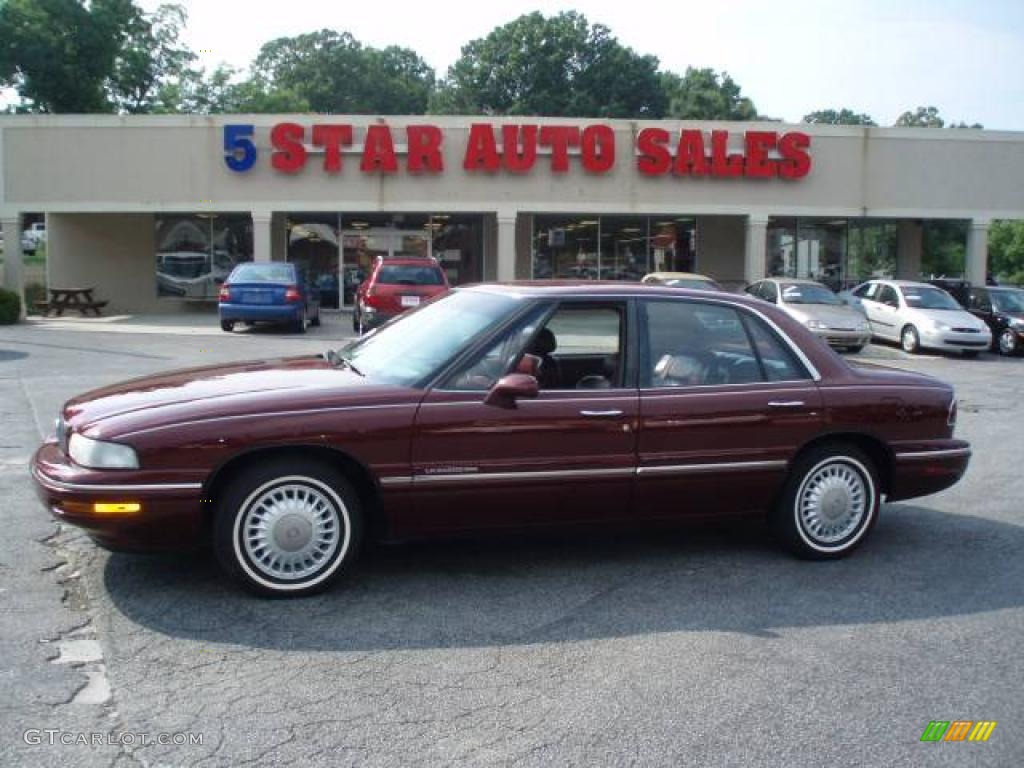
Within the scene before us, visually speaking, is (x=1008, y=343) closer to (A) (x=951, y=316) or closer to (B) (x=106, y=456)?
(A) (x=951, y=316)

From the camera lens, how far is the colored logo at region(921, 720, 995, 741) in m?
3.80

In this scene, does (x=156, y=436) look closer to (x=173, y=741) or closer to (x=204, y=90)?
(x=173, y=741)

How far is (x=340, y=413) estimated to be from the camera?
500cm

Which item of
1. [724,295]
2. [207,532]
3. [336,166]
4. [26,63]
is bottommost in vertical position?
[207,532]

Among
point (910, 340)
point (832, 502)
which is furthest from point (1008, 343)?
point (832, 502)

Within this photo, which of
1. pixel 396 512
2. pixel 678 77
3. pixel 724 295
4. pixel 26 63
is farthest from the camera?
pixel 678 77

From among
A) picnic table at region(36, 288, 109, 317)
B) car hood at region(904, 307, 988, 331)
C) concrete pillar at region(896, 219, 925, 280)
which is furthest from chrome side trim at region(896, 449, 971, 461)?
concrete pillar at region(896, 219, 925, 280)

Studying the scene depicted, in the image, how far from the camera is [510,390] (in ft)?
16.7

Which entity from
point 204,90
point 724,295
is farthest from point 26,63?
point 724,295

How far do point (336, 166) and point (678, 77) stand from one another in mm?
62920

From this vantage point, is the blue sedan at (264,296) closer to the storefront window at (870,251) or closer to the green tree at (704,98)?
the storefront window at (870,251)

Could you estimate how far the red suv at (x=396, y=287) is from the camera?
18.8 meters

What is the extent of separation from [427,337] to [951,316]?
1731 centimetres

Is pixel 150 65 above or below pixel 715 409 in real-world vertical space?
above
